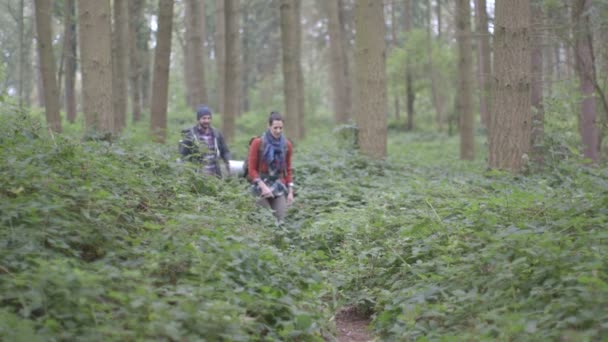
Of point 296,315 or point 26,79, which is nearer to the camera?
point 296,315

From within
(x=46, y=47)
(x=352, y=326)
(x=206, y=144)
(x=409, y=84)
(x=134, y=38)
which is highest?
(x=134, y=38)

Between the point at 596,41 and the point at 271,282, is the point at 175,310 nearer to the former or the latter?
the point at 271,282

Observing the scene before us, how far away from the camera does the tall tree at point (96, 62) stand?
1199cm

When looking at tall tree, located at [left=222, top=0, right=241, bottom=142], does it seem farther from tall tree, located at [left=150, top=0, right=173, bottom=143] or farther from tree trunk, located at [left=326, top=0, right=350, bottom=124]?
tree trunk, located at [left=326, top=0, right=350, bottom=124]

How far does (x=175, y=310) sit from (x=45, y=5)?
1426 cm

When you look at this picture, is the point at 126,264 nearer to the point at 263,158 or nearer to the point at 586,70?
the point at 263,158

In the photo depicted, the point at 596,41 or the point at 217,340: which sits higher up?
the point at 596,41

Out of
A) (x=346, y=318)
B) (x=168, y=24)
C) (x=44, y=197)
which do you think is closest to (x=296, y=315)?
(x=346, y=318)

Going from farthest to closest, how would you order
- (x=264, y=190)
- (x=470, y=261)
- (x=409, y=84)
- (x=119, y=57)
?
1. (x=409, y=84)
2. (x=119, y=57)
3. (x=264, y=190)
4. (x=470, y=261)

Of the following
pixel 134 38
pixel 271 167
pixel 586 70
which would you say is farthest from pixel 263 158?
pixel 134 38

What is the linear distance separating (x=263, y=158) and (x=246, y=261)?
4078mm

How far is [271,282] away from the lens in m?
5.81

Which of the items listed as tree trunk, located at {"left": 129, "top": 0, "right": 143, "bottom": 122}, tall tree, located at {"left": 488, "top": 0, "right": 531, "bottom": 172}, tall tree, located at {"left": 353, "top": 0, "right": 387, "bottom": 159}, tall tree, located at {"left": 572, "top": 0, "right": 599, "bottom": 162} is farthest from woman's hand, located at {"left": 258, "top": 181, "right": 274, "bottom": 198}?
tree trunk, located at {"left": 129, "top": 0, "right": 143, "bottom": 122}

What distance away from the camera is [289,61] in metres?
19.5
